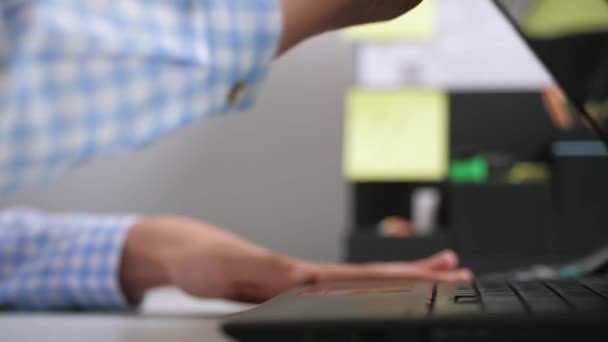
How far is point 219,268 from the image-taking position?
59 cm

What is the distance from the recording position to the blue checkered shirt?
1.00ft

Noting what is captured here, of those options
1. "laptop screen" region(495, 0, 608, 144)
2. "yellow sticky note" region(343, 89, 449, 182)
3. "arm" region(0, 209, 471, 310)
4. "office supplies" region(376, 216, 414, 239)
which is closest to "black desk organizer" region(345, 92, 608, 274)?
"office supplies" region(376, 216, 414, 239)

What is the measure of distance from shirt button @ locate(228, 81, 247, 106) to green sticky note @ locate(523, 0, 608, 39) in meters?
0.16

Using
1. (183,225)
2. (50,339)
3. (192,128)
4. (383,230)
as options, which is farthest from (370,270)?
(192,128)

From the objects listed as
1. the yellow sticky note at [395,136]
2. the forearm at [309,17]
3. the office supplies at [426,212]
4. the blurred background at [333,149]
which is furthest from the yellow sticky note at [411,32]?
the forearm at [309,17]

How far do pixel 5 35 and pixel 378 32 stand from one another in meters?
1.54

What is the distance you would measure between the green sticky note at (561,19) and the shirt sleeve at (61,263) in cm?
42

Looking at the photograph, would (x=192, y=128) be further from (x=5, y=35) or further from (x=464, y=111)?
(x=5, y=35)

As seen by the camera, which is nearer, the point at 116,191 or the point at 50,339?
the point at 50,339

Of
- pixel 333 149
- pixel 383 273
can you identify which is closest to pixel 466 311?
pixel 383 273

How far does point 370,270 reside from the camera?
0.57 m

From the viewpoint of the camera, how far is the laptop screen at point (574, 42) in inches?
15.1

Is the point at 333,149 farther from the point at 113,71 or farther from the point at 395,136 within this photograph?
the point at 113,71

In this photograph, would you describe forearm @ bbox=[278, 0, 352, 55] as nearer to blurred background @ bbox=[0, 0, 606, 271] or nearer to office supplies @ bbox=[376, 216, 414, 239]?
office supplies @ bbox=[376, 216, 414, 239]
